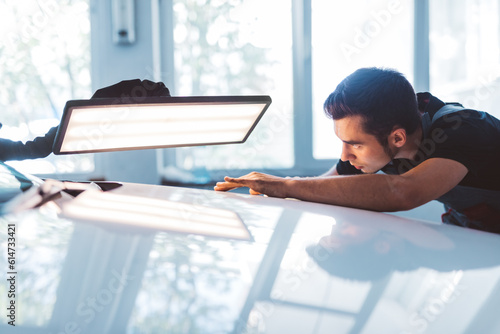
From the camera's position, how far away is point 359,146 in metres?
1.21

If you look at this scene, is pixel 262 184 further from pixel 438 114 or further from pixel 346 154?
pixel 438 114

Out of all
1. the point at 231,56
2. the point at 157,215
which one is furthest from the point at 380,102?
the point at 231,56

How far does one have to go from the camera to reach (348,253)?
465mm

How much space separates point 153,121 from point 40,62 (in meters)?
2.13

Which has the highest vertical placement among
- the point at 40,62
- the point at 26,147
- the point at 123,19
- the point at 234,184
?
the point at 123,19

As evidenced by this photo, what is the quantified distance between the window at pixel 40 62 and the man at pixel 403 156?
6.48 feet

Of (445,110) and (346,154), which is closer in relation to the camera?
(445,110)

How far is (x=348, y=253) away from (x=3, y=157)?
0.81 metres

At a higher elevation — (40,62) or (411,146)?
(40,62)

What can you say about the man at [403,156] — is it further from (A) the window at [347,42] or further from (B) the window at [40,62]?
(B) the window at [40,62]

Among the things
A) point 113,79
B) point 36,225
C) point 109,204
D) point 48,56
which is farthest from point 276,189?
point 48,56

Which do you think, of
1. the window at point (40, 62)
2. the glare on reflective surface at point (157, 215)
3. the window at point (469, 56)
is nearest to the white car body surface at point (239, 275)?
the glare on reflective surface at point (157, 215)

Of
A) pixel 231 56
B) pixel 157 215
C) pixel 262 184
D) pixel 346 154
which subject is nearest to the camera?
pixel 157 215

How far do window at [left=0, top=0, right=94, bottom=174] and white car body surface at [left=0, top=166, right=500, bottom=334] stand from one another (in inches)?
89.2
